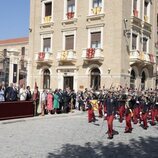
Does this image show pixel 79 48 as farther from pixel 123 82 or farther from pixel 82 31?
pixel 123 82

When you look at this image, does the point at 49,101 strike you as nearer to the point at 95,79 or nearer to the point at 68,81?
the point at 95,79

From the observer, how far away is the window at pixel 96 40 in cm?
3384

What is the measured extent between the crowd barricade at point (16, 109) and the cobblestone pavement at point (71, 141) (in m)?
0.75

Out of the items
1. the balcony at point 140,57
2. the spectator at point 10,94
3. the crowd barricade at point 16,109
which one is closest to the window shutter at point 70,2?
the balcony at point 140,57

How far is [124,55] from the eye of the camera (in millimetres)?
32719

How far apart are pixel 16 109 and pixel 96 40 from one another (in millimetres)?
16127

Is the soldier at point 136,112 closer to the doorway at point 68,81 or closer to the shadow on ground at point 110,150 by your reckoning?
the shadow on ground at point 110,150

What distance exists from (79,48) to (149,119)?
627 inches

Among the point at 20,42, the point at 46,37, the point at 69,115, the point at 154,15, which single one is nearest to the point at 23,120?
the point at 69,115

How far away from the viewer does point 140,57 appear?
33.8 m

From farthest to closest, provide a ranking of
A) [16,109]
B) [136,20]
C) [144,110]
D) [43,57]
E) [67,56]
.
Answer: [43,57] < [67,56] < [136,20] < [16,109] < [144,110]

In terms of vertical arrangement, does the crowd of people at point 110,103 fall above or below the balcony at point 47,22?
below

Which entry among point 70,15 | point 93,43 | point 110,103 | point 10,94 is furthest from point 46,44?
point 110,103

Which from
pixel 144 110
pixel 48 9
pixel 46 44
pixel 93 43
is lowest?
pixel 144 110
